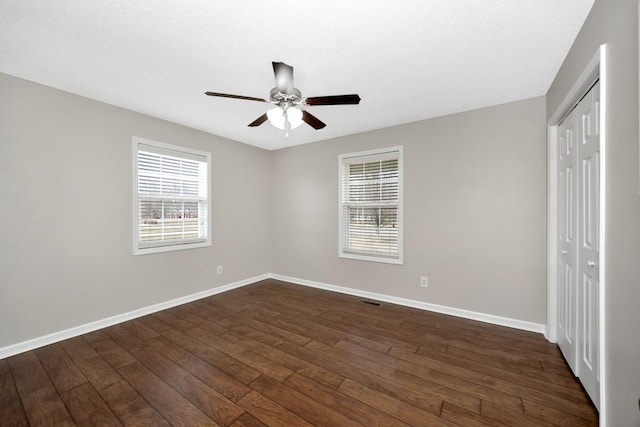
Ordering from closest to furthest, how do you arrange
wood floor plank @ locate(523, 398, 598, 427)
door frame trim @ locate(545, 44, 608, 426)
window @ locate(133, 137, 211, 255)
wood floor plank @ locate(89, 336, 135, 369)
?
door frame trim @ locate(545, 44, 608, 426) < wood floor plank @ locate(523, 398, 598, 427) < wood floor plank @ locate(89, 336, 135, 369) < window @ locate(133, 137, 211, 255)

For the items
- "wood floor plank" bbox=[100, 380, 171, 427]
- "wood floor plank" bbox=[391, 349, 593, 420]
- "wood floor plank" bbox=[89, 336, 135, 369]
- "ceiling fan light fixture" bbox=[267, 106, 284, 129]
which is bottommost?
"wood floor plank" bbox=[100, 380, 171, 427]

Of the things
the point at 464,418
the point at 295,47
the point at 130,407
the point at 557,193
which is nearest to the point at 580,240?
the point at 557,193

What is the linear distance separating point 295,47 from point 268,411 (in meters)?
2.61

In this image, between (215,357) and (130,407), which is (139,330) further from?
(130,407)

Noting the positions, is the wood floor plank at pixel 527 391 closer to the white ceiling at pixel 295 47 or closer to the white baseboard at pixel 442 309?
the white baseboard at pixel 442 309

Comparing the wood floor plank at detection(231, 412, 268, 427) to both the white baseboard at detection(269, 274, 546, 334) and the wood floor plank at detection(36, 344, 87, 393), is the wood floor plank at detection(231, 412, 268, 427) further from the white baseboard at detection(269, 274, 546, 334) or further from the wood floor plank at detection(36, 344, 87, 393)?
the white baseboard at detection(269, 274, 546, 334)

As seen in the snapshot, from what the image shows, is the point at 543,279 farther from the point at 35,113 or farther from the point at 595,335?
the point at 35,113

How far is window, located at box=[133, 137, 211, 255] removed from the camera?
3232 mm

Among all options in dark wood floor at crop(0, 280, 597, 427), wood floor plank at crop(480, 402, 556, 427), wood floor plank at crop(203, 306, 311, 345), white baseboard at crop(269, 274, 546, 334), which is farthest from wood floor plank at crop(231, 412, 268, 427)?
white baseboard at crop(269, 274, 546, 334)

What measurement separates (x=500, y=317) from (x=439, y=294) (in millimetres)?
666

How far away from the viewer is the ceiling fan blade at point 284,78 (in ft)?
6.03

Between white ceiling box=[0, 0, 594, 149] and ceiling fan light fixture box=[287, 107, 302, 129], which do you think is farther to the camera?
ceiling fan light fixture box=[287, 107, 302, 129]

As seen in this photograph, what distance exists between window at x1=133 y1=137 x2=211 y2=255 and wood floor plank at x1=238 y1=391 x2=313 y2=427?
2442 millimetres

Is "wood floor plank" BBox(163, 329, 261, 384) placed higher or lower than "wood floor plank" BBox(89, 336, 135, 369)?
lower
